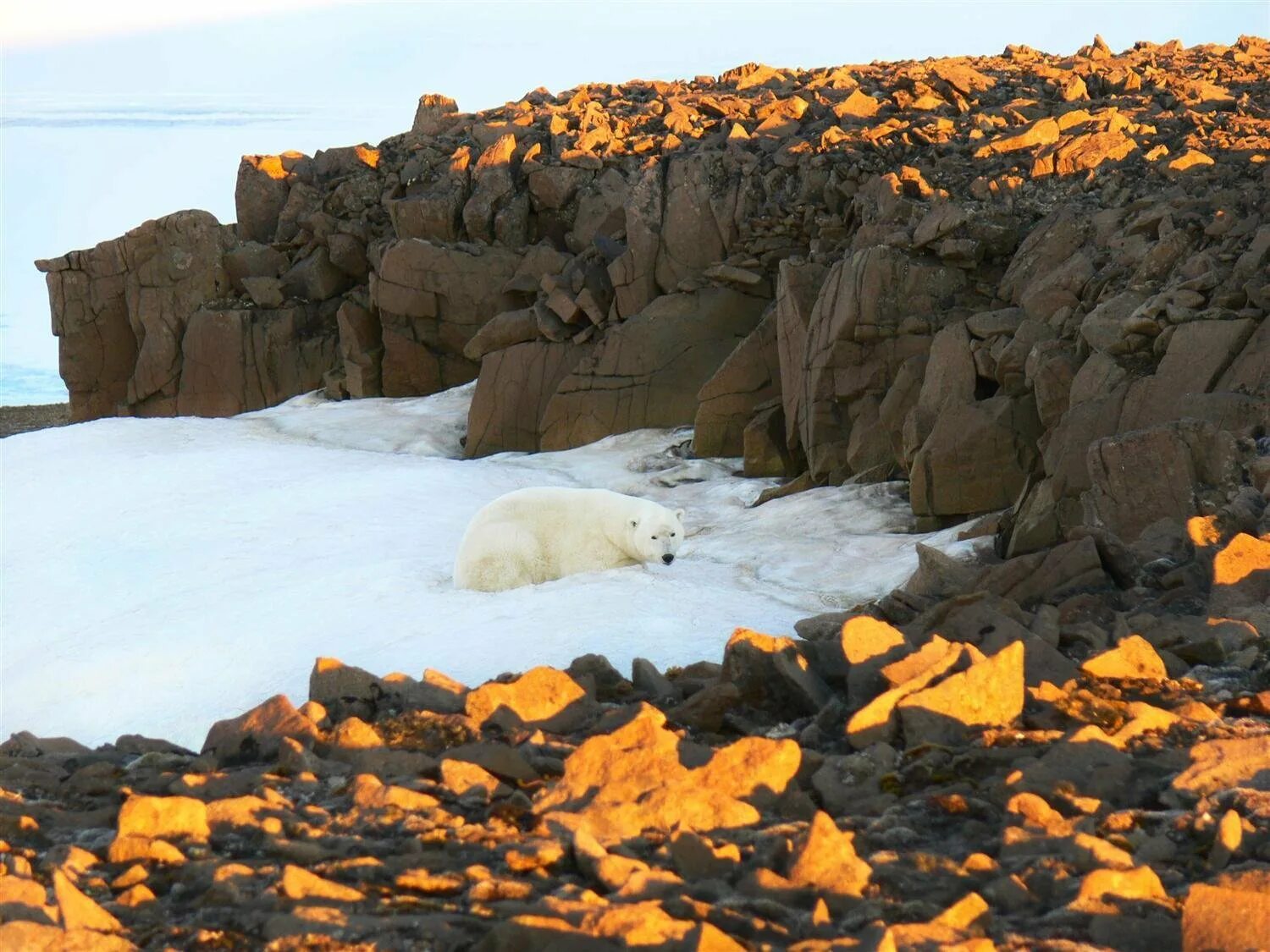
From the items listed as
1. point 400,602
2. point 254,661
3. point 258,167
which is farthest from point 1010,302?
point 258,167

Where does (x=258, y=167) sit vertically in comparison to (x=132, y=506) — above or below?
above

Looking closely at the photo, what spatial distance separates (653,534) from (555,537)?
756mm

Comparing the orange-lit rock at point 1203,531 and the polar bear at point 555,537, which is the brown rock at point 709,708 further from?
the polar bear at point 555,537

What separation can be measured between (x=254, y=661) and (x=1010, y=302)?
32.9 ft

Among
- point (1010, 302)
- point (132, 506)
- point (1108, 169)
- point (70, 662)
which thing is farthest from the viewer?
point (1108, 169)

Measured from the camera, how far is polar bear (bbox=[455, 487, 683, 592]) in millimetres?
10031

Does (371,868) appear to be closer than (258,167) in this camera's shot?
Yes

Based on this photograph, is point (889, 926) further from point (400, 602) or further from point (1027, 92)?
point (1027, 92)

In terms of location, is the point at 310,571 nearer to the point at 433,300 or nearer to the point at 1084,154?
the point at 1084,154

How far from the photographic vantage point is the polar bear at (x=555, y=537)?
10.0 meters

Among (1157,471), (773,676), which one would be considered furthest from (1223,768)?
(1157,471)

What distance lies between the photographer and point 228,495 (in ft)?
47.7

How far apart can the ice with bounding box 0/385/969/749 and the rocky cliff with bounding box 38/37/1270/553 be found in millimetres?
1340

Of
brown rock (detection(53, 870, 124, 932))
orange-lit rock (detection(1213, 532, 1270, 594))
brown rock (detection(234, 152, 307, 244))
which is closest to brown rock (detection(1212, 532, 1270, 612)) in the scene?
orange-lit rock (detection(1213, 532, 1270, 594))
